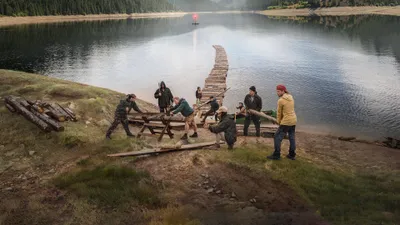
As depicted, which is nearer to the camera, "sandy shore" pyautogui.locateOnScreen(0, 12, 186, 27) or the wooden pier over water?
the wooden pier over water

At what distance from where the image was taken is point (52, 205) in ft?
30.9

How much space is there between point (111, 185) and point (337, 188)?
762 cm

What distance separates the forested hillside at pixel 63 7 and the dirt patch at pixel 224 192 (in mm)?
129734

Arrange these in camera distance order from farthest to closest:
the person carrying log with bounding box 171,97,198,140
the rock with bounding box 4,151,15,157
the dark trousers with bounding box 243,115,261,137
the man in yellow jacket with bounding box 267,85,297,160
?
the dark trousers with bounding box 243,115,261,137 → the person carrying log with bounding box 171,97,198,140 → the rock with bounding box 4,151,15,157 → the man in yellow jacket with bounding box 267,85,297,160

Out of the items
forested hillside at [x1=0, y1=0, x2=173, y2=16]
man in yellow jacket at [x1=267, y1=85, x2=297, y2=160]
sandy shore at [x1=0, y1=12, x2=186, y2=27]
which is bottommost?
man in yellow jacket at [x1=267, y1=85, x2=297, y2=160]

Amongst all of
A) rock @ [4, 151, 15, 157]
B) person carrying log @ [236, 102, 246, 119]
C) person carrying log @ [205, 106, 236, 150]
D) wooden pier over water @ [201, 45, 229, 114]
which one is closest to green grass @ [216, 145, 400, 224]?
person carrying log @ [205, 106, 236, 150]

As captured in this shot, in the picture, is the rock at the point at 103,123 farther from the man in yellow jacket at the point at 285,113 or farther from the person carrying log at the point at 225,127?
the man in yellow jacket at the point at 285,113

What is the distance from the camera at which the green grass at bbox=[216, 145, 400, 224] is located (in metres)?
8.55

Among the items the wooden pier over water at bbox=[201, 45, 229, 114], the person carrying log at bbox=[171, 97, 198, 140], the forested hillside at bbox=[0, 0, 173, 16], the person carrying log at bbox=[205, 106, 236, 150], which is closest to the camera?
the person carrying log at bbox=[205, 106, 236, 150]

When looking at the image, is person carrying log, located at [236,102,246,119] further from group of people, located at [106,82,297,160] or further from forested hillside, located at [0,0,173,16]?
forested hillside, located at [0,0,173,16]

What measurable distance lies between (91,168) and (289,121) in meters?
7.82

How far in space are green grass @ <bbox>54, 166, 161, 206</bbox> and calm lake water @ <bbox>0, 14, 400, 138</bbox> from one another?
48.9ft

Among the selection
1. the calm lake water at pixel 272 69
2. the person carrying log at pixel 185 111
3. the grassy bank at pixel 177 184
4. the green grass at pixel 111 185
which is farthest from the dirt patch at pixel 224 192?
the calm lake water at pixel 272 69

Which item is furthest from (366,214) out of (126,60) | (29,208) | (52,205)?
(126,60)
